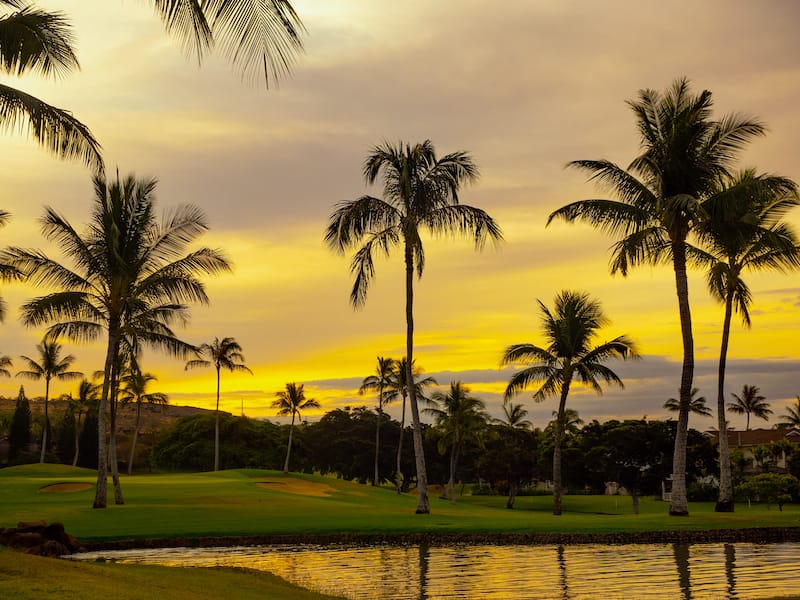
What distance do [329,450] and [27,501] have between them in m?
67.0

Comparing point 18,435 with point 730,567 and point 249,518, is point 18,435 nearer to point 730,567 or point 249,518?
point 249,518

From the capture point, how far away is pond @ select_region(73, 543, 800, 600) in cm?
1656

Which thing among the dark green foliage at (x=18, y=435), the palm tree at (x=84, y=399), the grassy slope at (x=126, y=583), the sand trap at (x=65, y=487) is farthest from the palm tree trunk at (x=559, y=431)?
the dark green foliage at (x=18, y=435)

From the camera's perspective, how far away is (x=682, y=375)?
108 ft

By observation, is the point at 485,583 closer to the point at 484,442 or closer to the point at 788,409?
the point at 484,442

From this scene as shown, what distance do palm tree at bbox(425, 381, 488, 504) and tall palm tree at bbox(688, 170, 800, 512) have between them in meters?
42.2

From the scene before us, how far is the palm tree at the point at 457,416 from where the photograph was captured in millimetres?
80000

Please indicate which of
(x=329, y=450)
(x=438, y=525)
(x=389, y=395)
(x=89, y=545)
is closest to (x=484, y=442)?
(x=389, y=395)

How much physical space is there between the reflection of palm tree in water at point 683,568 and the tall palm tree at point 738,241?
13.0 m

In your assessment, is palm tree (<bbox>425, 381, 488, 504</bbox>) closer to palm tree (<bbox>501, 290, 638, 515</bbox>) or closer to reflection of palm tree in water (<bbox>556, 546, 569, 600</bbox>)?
palm tree (<bbox>501, 290, 638, 515</bbox>)

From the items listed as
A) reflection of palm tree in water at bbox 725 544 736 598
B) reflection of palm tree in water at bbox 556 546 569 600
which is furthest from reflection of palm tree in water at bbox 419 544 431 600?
reflection of palm tree in water at bbox 725 544 736 598

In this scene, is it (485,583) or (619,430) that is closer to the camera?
(485,583)

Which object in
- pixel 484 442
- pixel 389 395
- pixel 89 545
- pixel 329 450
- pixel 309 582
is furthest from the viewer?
pixel 329 450

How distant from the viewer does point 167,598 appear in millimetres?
11852
